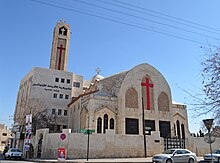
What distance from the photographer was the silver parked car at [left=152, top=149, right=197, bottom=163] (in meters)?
16.8

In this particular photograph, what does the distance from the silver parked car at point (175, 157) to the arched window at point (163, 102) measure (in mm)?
16917

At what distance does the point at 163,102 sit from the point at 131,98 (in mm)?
6097

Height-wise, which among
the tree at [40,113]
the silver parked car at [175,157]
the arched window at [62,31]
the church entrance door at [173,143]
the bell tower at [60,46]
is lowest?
the silver parked car at [175,157]

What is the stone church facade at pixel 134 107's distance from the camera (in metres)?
31.1

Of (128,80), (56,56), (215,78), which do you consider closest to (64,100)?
(56,56)

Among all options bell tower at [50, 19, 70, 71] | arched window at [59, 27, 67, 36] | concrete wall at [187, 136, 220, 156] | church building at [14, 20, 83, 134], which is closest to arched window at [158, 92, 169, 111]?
concrete wall at [187, 136, 220, 156]

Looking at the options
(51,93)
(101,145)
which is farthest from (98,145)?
(51,93)

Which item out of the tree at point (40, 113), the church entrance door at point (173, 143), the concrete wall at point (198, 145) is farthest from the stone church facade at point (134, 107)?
the tree at point (40, 113)

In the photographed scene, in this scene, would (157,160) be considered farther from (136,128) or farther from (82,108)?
(82,108)

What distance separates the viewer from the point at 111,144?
23359 millimetres

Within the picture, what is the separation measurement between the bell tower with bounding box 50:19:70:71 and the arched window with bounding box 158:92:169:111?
26.5 meters

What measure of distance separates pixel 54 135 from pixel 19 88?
36.6 meters

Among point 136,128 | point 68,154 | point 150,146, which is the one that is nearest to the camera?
point 68,154

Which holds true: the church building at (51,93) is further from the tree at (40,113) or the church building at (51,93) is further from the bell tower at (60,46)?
the bell tower at (60,46)
